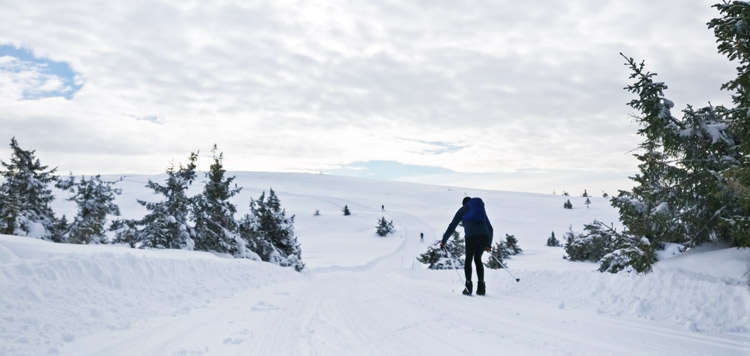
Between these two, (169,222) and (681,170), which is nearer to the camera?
(681,170)

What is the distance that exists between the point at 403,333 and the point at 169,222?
15363 mm

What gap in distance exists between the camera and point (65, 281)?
16.3ft

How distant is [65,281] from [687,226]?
8.82 meters

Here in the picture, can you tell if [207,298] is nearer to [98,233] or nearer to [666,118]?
[666,118]

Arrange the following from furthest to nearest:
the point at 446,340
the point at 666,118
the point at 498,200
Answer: the point at 498,200 < the point at 666,118 < the point at 446,340

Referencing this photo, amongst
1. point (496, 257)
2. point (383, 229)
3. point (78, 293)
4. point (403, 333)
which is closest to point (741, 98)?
point (403, 333)

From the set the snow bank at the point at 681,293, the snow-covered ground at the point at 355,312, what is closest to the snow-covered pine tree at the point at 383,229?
the snow-covered ground at the point at 355,312

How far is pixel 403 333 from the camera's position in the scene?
4227 millimetres

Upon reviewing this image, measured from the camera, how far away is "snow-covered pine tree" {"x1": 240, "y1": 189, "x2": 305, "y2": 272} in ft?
75.3

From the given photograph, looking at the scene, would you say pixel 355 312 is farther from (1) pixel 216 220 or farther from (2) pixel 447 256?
(2) pixel 447 256

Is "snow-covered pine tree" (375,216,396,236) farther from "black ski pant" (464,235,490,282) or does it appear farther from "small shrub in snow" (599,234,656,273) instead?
"small shrub in snow" (599,234,656,273)

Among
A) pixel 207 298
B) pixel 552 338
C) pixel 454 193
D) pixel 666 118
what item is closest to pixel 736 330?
pixel 552 338

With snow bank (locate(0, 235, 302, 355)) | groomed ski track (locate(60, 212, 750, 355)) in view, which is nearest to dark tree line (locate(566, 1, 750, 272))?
groomed ski track (locate(60, 212, 750, 355))

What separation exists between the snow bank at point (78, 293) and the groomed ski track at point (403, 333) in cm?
29
